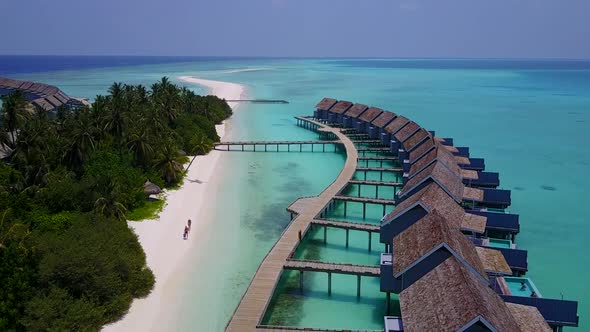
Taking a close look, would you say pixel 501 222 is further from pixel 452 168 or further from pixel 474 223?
pixel 452 168

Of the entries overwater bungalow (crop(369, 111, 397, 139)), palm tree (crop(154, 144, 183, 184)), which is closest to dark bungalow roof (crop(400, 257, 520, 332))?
palm tree (crop(154, 144, 183, 184))

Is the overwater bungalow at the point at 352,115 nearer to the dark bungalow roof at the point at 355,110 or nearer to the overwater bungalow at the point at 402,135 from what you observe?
the dark bungalow roof at the point at 355,110

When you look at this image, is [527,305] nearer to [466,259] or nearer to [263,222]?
[466,259]

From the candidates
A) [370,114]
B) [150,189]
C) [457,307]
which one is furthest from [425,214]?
[370,114]

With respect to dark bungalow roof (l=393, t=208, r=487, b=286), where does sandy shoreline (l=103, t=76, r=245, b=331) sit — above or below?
below

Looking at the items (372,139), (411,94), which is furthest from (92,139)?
(411,94)

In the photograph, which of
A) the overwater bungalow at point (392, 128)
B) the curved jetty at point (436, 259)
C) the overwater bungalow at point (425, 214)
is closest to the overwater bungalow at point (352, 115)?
the overwater bungalow at point (392, 128)

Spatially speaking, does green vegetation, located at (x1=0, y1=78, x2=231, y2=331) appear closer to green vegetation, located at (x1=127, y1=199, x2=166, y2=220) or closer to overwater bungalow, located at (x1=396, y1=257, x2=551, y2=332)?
green vegetation, located at (x1=127, y1=199, x2=166, y2=220)
